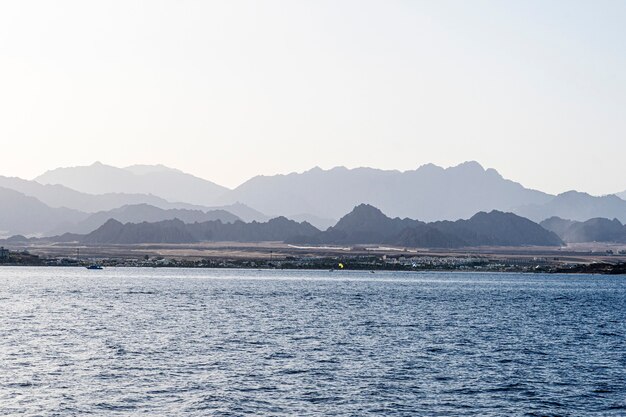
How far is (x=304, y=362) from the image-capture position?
259ft

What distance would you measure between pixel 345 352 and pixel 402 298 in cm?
10663

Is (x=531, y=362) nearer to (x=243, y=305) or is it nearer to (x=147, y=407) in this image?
(x=147, y=407)

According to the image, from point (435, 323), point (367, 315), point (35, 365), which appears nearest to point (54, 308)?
point (367, 315)

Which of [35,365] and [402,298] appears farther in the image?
[402,298]

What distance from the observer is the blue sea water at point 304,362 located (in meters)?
59.4

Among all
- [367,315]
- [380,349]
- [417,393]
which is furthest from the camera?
[367,315]

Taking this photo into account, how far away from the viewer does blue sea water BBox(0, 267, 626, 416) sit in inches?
2339

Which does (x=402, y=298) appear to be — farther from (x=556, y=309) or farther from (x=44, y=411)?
(x=44, y=411)

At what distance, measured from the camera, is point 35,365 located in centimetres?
7375

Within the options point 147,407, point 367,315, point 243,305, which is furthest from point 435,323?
point 147,407

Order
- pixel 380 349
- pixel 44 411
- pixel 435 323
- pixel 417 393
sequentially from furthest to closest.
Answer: pixel 435 323, pixel 380 349, pixel 417 393, pixel 44 411

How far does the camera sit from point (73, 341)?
302ft

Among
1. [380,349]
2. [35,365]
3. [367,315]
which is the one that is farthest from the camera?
[367,315]

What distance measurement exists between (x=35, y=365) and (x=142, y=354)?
1113 centimetres
